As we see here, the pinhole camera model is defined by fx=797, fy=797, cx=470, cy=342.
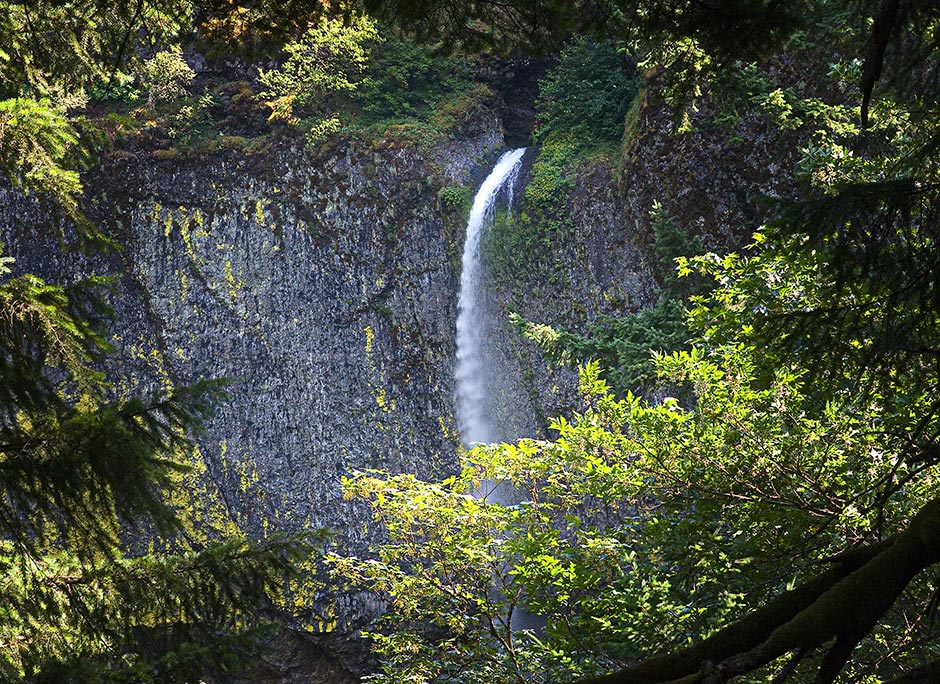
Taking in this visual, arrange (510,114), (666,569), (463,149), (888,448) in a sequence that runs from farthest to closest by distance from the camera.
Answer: (510,114)
(463,149)
(666,569)
(888,448)

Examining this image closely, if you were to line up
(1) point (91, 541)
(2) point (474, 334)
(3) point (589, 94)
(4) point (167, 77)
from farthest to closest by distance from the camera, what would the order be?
(4) point (167, 77), (2) point (474, 334), (3) point (589, 94), (1) point (91, 541)

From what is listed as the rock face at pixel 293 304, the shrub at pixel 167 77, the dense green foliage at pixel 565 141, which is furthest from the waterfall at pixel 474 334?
the shrub at pixel 167 77

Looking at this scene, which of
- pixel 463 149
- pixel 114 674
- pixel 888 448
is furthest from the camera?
pixel 463 149

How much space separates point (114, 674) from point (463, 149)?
13249mm

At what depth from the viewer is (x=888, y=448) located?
3.92m

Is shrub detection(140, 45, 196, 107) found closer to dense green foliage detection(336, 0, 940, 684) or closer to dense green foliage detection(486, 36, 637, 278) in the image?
dense green foliage detection(486, 36, 637, 278)

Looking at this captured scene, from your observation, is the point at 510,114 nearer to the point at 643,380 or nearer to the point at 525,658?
the point at 643,380

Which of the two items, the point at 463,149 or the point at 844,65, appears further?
the point at 463,149

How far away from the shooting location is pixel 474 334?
14.4 metres

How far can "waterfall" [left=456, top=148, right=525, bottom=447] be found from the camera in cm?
1417

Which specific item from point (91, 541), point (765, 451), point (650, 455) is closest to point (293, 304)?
point (650, 455)

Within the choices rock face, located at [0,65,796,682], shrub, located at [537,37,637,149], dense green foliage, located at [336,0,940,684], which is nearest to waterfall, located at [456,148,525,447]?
rock face, located at [0,65,796,682]

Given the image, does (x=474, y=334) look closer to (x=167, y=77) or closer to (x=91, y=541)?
(x=167, y=77)

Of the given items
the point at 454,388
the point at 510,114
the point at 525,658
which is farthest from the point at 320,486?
the point at 525,658
